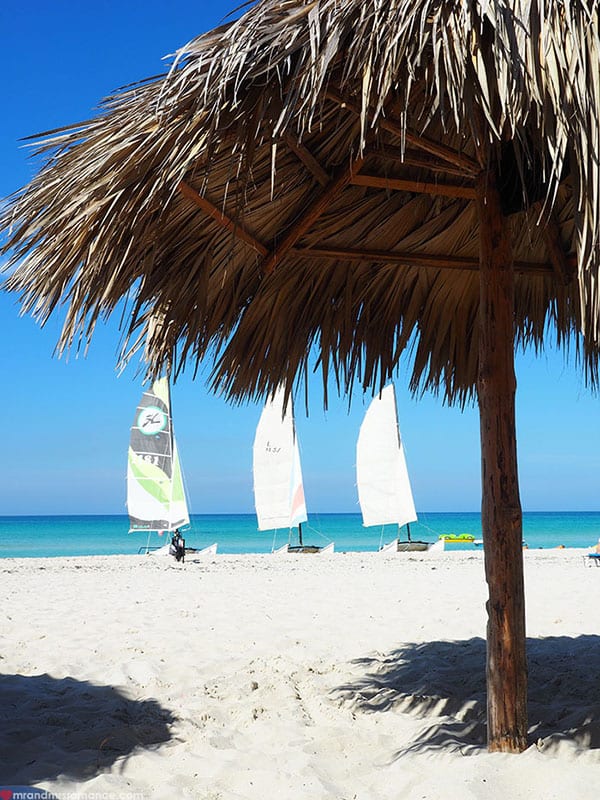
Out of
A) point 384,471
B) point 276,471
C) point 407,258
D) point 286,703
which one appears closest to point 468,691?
point 286,703

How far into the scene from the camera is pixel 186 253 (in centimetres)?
319

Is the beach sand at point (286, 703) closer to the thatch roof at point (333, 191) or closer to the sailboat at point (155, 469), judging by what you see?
the thatch roof at point (333, 191)

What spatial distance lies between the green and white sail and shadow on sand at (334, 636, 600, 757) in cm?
1588

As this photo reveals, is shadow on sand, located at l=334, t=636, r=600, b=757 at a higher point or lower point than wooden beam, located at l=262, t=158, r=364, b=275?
lower

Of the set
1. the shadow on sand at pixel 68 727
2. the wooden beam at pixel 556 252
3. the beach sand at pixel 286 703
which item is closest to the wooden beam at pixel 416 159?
the wooden beam at pixel 556 252

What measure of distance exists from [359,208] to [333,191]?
38 centimetres

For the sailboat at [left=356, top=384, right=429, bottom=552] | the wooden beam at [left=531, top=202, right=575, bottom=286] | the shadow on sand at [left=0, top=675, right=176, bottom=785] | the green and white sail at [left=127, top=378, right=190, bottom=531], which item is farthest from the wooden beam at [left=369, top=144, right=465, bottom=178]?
the sailboat at [left=356, top=384, right=429, bottom=552]

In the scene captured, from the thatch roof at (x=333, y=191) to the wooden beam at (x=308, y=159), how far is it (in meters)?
0.02

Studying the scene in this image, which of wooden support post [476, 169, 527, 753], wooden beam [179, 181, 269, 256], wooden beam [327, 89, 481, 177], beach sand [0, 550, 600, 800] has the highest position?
wooden beam [327, 89, 481, 177]

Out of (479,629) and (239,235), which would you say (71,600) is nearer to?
(479,629)

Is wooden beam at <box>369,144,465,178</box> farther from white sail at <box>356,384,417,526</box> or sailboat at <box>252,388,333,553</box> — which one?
white sail at <box>356,384,417,526</box>

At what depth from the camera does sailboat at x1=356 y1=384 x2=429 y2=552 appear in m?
23.1

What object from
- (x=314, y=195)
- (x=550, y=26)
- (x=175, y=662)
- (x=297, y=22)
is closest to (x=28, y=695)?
(x=175, y=662)

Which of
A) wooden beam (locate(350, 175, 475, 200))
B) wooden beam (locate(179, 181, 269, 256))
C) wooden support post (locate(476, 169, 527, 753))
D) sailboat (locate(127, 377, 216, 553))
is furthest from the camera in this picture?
sailboat (locate(127, 377, 216, 553))
